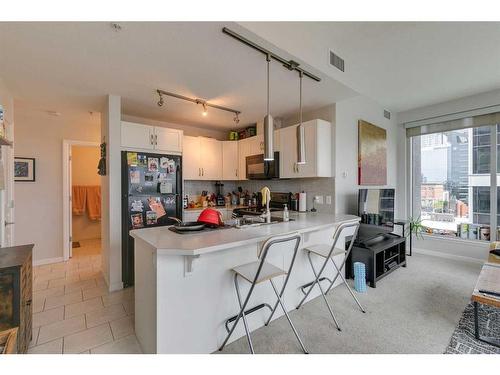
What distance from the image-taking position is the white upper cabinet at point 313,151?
Answer: 3.15 metres

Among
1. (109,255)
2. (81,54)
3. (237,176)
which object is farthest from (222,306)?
(237,176)

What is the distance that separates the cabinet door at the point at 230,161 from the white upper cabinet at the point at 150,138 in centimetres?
109

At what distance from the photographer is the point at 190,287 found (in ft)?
5.39

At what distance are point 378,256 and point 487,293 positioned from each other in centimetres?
136

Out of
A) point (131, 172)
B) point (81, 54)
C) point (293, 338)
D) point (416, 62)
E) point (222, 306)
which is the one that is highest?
point (416, 62)

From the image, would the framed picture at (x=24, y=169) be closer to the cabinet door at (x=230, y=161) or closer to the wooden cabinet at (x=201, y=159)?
the wooden cabinet at (x=201, y=159)

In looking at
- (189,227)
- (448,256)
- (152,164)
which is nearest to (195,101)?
(152,164)

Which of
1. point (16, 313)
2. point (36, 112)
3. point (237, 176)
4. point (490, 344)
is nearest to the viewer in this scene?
point (16, 313)

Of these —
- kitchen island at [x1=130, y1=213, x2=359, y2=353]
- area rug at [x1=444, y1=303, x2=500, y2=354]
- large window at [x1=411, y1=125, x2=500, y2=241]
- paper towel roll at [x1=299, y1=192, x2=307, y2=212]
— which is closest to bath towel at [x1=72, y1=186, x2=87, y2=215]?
kitchen island at [x1=130, y1=213, x2=359, y2=353]

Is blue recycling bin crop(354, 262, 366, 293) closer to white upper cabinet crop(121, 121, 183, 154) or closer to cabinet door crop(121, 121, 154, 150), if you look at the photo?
white upper cabinet crop(121, 121, 183, 154)

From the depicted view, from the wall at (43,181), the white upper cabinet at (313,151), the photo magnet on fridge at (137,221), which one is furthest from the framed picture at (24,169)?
the white upper cabinet at (313,151)
